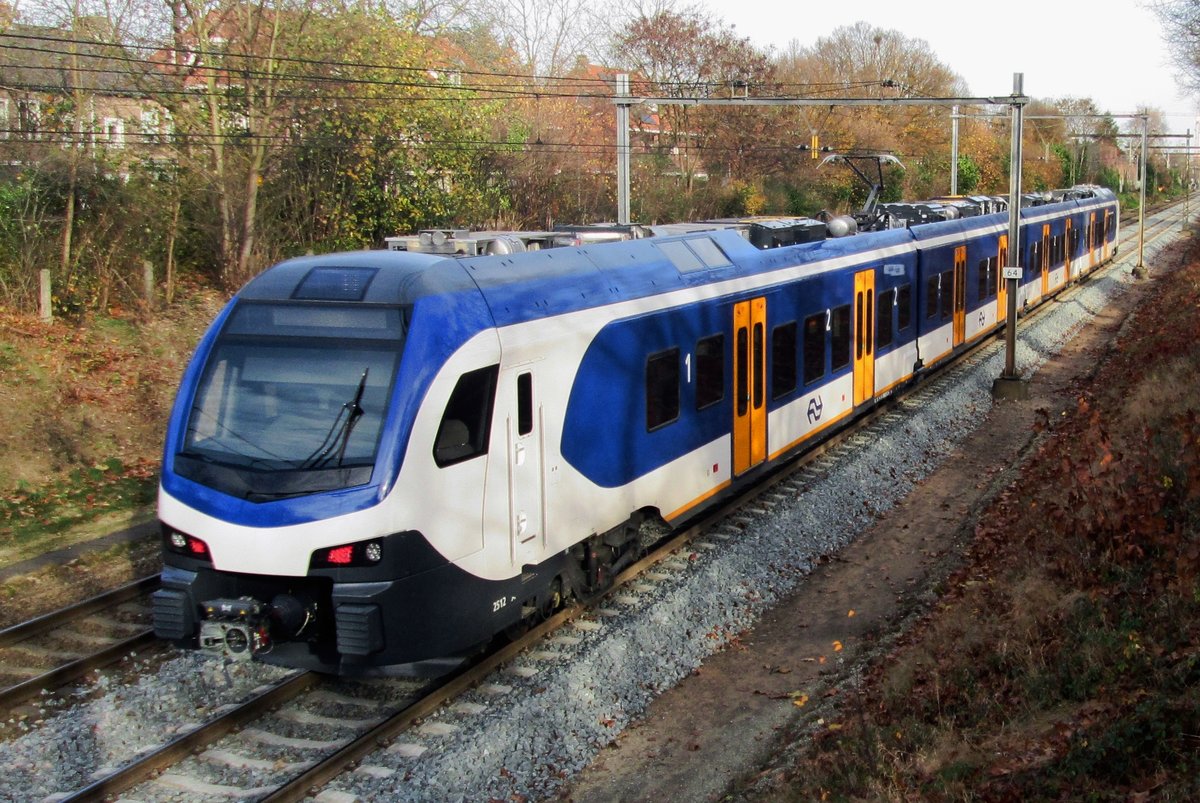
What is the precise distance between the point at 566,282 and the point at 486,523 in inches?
87.1

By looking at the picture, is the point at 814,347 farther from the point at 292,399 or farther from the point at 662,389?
the point at 292,399

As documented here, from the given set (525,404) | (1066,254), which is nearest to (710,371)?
(525,404)

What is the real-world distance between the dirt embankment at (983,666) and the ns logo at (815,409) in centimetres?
173

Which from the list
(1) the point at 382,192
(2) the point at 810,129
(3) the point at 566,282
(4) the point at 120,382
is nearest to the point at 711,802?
(3) the point at 566,282

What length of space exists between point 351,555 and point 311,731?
4.79 ft

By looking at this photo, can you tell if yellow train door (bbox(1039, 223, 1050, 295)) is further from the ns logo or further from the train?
the train

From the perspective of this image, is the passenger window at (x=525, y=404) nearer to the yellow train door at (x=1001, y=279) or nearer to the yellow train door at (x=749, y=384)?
the yellow train door at (x=749, y=384)

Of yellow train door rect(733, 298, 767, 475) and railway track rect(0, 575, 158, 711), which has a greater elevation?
yellow train door rect(733, 298, 767, 475)

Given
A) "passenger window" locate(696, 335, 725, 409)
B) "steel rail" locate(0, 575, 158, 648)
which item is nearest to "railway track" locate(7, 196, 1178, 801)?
"passenger window" locate(696, 335, 725, 409)

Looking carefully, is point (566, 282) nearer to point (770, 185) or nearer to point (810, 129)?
point (770, 185)

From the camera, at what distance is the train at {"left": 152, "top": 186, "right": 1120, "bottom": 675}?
7543mm

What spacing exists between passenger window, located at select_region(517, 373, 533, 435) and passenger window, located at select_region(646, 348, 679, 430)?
2.02 meters

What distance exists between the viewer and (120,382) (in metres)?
18.5

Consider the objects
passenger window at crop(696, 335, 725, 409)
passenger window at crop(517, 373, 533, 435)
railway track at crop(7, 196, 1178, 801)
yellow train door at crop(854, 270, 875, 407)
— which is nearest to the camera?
railway track at crop(7, 196, 1178, 801)
